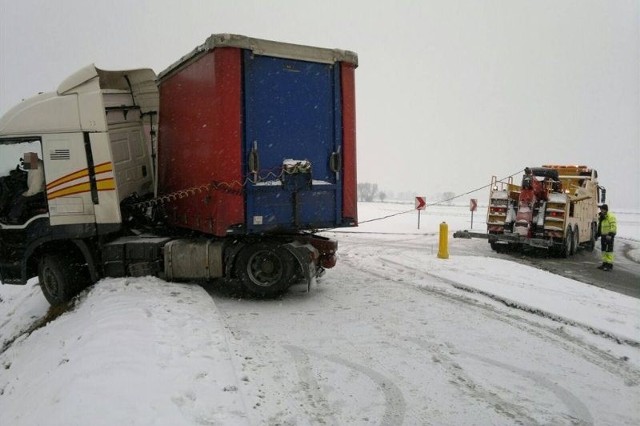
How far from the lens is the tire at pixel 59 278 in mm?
7574

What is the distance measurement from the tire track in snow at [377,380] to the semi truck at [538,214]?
421 inches

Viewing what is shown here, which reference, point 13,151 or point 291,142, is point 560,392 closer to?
point 291,142

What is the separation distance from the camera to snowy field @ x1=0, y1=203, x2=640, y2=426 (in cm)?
360

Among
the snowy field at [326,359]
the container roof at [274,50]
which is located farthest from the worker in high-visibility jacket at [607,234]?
the container roof at [274,50]

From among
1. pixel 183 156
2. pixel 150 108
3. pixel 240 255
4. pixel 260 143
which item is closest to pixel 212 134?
pixel 260 143

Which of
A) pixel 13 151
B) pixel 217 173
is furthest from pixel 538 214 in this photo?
pixel 13 151

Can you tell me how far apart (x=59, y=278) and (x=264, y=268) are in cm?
331

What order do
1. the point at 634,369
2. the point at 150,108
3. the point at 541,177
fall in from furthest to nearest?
the point at 541,177 < the point at 150,108 < the point at 634,369

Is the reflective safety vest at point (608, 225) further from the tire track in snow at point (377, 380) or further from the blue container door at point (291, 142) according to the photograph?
the tire track in snow at point (377, 380)

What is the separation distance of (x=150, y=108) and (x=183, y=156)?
2.12 meters

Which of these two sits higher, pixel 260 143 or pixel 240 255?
pixel 260 143

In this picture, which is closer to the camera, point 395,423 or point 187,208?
point 395,423

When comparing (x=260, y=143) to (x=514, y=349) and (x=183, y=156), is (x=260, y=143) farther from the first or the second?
(x=514, y=349)

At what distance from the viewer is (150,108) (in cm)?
956
